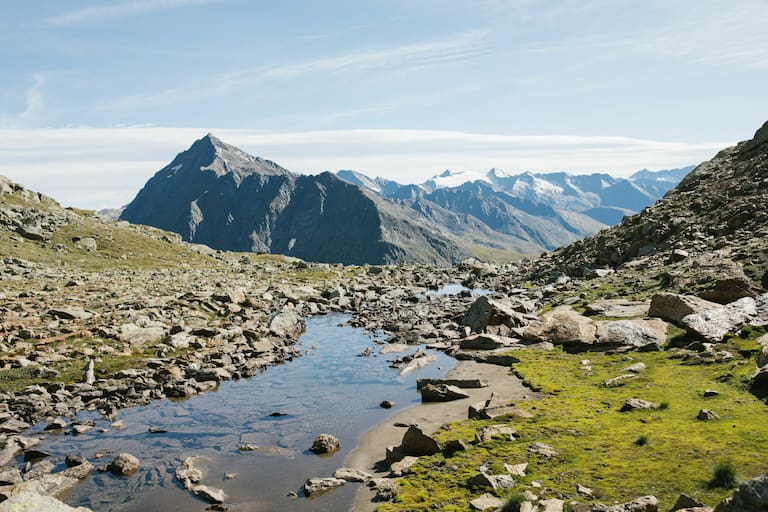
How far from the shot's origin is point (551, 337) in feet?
135

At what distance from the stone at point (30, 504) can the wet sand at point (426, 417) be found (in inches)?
377

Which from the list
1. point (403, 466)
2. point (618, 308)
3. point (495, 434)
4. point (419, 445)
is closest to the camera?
point (403, 466)

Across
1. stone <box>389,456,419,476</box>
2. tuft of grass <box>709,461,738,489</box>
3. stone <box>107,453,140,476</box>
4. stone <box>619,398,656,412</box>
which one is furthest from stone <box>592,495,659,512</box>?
stone <box>107,453,140,476</box>

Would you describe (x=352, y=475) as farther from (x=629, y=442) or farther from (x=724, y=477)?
(x=724, y=477)

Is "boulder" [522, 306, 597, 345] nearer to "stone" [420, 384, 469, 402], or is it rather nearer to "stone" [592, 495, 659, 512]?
"stone" [420, 384, 469, 402]

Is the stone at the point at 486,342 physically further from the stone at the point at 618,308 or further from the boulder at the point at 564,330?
the stone at the point at 618,308

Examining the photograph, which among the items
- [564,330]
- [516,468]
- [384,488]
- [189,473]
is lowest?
[189,473]

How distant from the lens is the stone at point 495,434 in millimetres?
22447

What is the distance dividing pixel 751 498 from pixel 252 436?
2204cm

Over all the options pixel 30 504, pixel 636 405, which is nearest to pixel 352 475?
pixel 30 504

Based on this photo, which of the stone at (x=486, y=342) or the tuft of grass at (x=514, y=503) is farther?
the stone at (x=486, y=342)

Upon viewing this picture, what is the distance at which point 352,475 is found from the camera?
68.9ft

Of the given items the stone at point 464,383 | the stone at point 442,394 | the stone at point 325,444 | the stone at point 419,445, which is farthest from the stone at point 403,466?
the stone at point 464,383

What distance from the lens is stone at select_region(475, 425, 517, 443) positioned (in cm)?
2245
